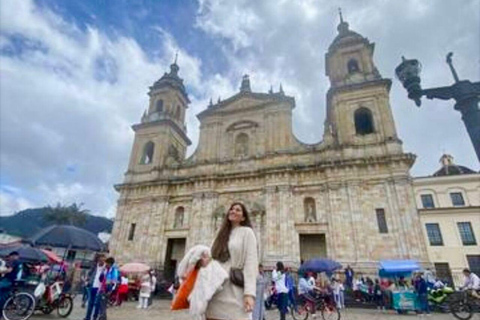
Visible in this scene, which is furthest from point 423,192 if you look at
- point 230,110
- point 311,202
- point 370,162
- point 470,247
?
point 230,110

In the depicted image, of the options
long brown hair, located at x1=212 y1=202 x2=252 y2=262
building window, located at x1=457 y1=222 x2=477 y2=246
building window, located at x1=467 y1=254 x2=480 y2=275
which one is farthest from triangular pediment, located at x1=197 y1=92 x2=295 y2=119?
long brown hair, located at x1=212 y1=202 x2=252 y2=262

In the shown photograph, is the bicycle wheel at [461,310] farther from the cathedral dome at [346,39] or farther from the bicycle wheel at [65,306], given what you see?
the cathedral dome at [346,39]

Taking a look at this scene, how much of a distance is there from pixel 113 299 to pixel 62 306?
485cm

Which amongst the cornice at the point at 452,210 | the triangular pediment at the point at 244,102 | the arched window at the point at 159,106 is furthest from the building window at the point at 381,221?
the arched window at the point at 159,106

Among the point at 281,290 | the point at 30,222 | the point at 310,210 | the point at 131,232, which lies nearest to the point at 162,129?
the point at 131,232

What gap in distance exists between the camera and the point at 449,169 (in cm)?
2931

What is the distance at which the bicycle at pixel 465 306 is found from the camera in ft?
32.1

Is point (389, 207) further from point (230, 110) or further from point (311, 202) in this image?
point (230, 110)

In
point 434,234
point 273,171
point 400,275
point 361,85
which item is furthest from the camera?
point 434,234

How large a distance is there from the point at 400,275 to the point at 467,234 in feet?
44.2

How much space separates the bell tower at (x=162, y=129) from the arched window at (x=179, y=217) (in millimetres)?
4325

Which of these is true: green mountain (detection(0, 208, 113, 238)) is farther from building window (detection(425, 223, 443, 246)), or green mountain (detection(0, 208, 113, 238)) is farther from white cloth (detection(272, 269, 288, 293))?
white cloth (detection(272, 269, 288, 293))

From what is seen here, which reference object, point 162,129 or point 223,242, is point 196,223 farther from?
point 223,242

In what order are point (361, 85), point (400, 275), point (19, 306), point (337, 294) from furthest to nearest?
point (361, 85) → point (400, 275) → point (337, 294) → point (19, 306)
